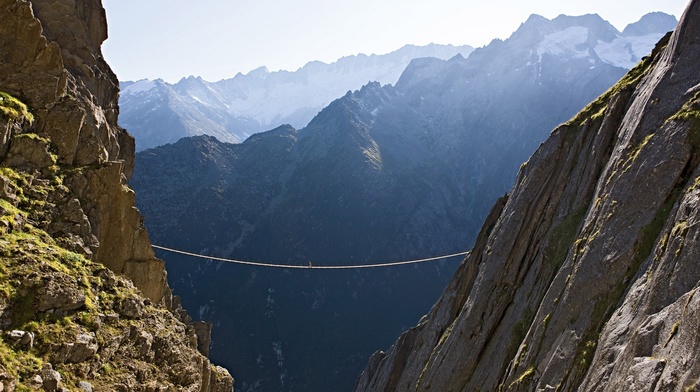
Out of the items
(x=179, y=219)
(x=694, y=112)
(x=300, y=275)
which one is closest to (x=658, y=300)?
(x=694, y=112)

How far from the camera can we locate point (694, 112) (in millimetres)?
18469

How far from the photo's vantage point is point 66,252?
2022cm

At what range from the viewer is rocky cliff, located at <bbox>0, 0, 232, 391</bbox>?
55.2 feet

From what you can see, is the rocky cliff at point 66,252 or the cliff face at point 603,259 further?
the rocky cliff at point 66,252

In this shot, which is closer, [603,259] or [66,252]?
[603,259]

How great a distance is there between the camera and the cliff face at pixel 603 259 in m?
14.4

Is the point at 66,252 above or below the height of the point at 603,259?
below

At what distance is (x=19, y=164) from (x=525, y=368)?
23331 mm

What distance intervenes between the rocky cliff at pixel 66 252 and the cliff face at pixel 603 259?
15134mm

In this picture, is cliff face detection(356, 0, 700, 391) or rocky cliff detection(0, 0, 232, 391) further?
rocky cliff detection(0, 0, 232, 391)

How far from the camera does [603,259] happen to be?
19094 mm

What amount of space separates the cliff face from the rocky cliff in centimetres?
1513

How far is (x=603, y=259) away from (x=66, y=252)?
→ 2103cm

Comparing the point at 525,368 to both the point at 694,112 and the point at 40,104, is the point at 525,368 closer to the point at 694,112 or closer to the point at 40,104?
the point at 694,112
